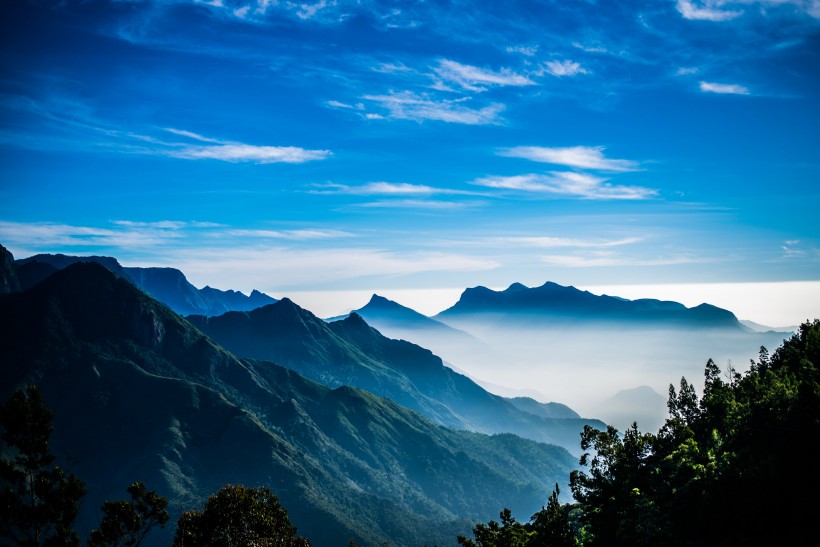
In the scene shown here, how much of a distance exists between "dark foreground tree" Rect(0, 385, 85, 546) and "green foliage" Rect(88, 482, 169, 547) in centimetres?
222

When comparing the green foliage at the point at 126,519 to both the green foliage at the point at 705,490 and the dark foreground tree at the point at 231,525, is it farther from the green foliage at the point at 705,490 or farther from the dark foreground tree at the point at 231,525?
the green foliage at the point at 705,490

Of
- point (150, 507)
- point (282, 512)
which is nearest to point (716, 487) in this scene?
point (282, 512)

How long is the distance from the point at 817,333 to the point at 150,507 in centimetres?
13189

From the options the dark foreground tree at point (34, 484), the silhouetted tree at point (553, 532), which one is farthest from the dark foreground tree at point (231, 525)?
the silhouetted tree at point (553, 532)

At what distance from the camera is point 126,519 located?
4750 centimetres

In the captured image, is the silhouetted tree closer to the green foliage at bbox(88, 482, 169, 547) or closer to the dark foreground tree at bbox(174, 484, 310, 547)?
the dark foreground tree at bbox(174, 484, 310, 547)

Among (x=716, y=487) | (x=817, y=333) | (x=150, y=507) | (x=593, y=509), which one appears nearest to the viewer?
(x=150, y=507)

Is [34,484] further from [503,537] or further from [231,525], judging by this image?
[503,537]

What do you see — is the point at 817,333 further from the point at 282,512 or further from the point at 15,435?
the point at 15,435

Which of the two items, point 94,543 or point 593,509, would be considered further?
point 593,509

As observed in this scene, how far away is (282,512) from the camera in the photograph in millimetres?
57281

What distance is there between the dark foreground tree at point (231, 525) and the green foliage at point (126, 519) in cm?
294

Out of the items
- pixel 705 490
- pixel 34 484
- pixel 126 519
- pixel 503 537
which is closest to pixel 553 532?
pixel 503 537

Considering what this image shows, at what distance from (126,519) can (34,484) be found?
8.44m
